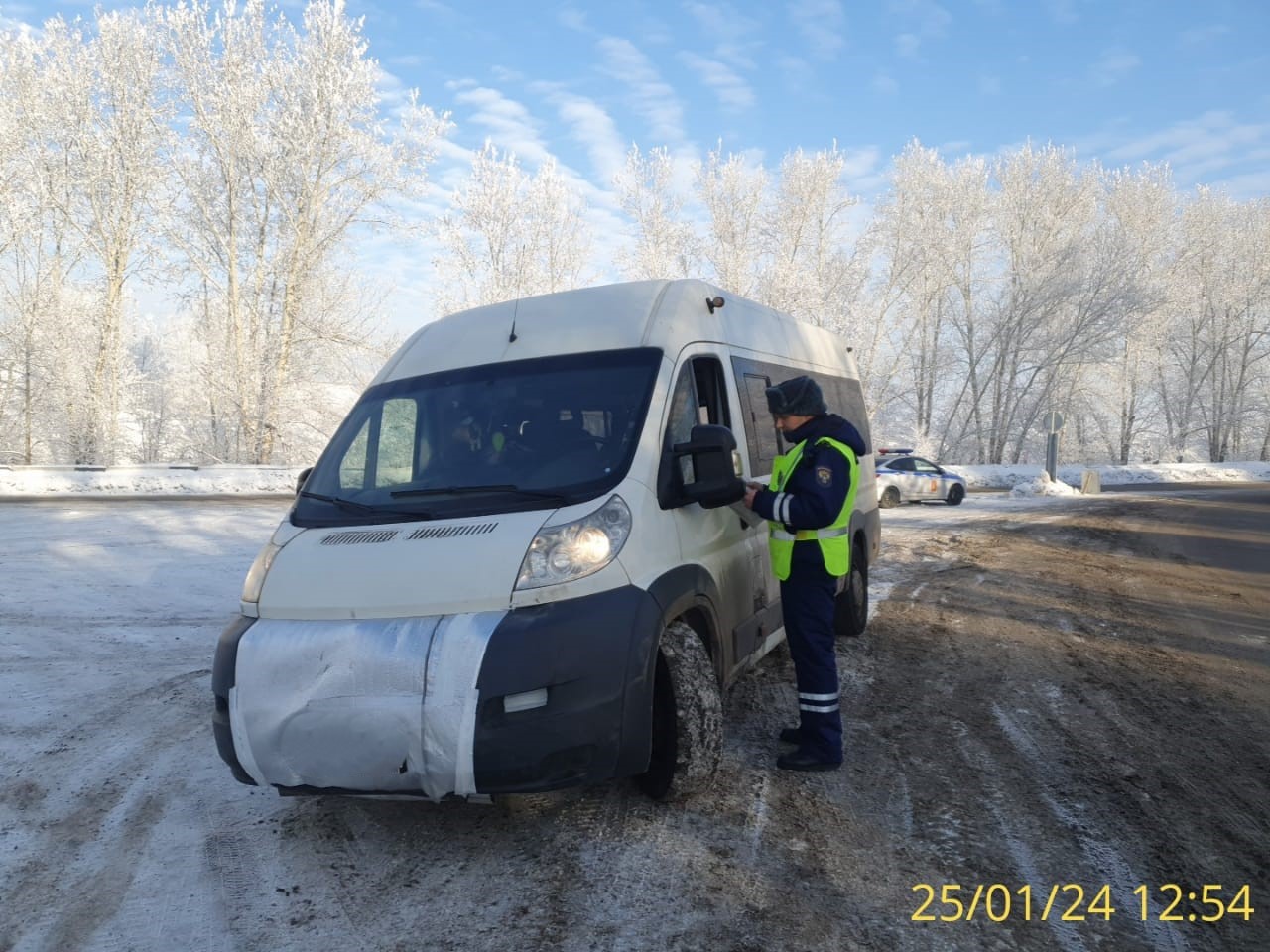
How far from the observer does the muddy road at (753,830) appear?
2.94 m

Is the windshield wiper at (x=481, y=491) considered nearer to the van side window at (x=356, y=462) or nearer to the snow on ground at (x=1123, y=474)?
the van side window at (x=356, y=462)

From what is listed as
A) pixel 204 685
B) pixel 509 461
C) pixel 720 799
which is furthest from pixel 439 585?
pixel 204 685

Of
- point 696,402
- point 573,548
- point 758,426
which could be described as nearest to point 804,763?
point 573,548

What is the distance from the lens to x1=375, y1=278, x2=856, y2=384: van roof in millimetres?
4441

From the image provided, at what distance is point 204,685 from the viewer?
585 centimetres

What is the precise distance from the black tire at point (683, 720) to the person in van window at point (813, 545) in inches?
25.5

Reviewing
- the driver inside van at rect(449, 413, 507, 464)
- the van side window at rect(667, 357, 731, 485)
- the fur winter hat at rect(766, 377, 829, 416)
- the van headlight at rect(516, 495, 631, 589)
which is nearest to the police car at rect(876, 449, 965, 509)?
the van side window at rect(667, 357, 731, 485)

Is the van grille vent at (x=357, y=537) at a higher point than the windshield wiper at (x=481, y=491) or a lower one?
lower

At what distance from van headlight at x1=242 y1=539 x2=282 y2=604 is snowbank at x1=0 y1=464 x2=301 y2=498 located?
20.1 metres

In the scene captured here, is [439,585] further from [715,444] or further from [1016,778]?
[1016,778]

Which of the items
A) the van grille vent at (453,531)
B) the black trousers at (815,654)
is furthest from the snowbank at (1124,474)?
the van grille vent at (453,531)

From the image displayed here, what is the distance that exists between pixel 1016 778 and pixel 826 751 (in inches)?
35.5
